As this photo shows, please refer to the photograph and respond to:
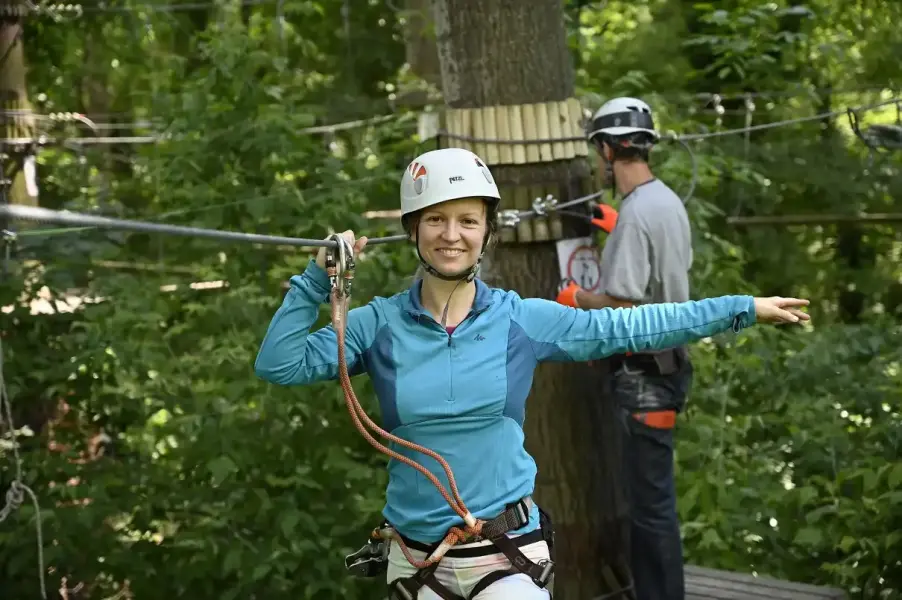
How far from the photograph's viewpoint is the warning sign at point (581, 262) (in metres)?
4.70

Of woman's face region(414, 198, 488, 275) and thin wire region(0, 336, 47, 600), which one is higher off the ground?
woman's face region(414, 198, 488, 275)

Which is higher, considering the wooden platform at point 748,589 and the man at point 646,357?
the man at point 646,357

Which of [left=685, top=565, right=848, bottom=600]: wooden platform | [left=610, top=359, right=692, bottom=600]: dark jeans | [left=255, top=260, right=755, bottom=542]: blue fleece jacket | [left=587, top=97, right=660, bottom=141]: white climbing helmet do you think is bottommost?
[left=685, top=565, right=848, bottom=600]: wooden platform

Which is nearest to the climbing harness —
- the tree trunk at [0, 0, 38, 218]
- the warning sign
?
the warning sign

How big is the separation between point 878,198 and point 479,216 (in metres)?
8.78

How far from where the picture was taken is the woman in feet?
9.68

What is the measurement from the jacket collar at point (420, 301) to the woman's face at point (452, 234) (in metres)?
0.11

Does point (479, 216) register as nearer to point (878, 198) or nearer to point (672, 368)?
point (672, 368)

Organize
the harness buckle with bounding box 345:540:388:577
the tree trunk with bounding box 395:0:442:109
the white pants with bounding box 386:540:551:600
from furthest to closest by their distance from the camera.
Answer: the tree trunk with bounding box 395:0:442:109 < the harness buckle with bounding box 345:540:388:577 < the white pants with bounding box 386:540:551:600

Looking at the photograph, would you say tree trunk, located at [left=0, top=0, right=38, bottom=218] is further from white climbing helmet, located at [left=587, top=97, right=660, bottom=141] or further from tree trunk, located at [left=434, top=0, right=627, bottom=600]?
white climbing helmet, located at [left=587, top=97, right=660, bottom=141]

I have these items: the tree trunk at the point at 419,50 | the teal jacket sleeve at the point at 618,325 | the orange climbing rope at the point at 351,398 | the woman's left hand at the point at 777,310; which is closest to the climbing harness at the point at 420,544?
the orange climbing rope at the point at 351,398

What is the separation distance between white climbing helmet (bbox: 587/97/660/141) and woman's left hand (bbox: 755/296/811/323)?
1769 mm

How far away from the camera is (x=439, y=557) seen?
117 inches

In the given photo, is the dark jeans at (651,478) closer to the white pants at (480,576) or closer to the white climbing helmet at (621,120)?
the white climbing helmet at (621,120)
